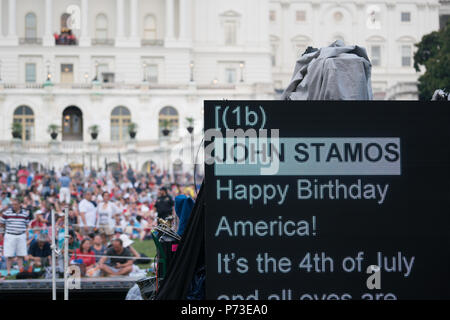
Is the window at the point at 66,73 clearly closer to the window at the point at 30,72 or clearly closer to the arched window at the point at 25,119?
the window at the point at 30,72

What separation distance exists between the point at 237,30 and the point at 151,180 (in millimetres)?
39982

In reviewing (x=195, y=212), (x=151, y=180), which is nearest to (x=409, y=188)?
(x=195, y=212)

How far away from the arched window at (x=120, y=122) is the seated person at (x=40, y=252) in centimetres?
4390

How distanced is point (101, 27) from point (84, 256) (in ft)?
184

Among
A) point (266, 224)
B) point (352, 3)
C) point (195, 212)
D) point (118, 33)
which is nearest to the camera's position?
point (266, 224)

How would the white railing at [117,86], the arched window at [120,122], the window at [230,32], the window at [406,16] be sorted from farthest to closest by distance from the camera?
1. the window at [406,16]
2. the window at [230,32]
3. the arched window at [120,122]
4. the white railing at [117,86]

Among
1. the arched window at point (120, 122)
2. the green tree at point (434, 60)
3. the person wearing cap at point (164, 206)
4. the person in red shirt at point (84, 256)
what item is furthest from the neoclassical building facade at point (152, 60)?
the person in red shirt at point (84, 256)

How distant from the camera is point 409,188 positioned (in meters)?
5.04

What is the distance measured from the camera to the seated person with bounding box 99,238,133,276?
1390cm

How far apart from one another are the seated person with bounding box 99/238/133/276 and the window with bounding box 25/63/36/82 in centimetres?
5284

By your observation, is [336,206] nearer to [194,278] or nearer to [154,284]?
[194,278]

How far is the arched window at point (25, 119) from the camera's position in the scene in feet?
189

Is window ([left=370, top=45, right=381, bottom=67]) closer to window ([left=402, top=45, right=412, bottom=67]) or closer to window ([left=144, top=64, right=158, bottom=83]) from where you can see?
window ([left=402, top=45, right=412, bottom=67])

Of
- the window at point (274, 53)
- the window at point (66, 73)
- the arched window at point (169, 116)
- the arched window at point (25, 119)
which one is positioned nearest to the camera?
the arched window at point (25, 119)
